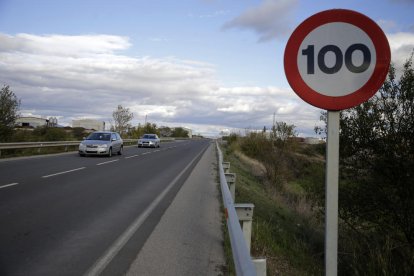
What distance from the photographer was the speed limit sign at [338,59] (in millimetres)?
3025

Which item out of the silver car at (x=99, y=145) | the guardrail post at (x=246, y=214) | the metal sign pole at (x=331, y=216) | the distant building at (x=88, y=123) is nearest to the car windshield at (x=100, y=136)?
the silver car at (x=99, y=145)

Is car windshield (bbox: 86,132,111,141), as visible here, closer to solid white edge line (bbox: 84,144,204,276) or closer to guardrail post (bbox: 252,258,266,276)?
solid white edge line (bbox: 84,144,204,276)

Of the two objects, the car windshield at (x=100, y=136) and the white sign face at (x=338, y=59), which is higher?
the white sign face at (x=338, y=59)

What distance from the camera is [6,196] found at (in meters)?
9.84

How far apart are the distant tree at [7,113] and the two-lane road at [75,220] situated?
18.2 m

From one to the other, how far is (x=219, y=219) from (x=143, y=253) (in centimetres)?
283

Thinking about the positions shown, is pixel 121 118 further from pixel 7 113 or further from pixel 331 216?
pixel 331 216

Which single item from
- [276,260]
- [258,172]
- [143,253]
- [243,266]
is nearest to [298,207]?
[276,260]

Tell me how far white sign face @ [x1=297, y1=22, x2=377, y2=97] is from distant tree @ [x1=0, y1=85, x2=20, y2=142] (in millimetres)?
30869

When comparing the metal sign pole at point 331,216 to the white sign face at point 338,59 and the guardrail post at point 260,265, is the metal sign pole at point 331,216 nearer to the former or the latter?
the white sign face at point 338,59

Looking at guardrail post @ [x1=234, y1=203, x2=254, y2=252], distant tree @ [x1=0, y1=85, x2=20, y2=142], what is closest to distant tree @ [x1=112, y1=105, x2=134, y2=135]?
distant tree @ [x1=0, y1=85, x2=20, y2=142]

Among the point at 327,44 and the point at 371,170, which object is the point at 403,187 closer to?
the point at 371,170

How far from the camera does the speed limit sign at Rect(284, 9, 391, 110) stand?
9.93 ft

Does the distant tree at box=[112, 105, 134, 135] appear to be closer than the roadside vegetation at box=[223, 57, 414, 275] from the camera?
No
